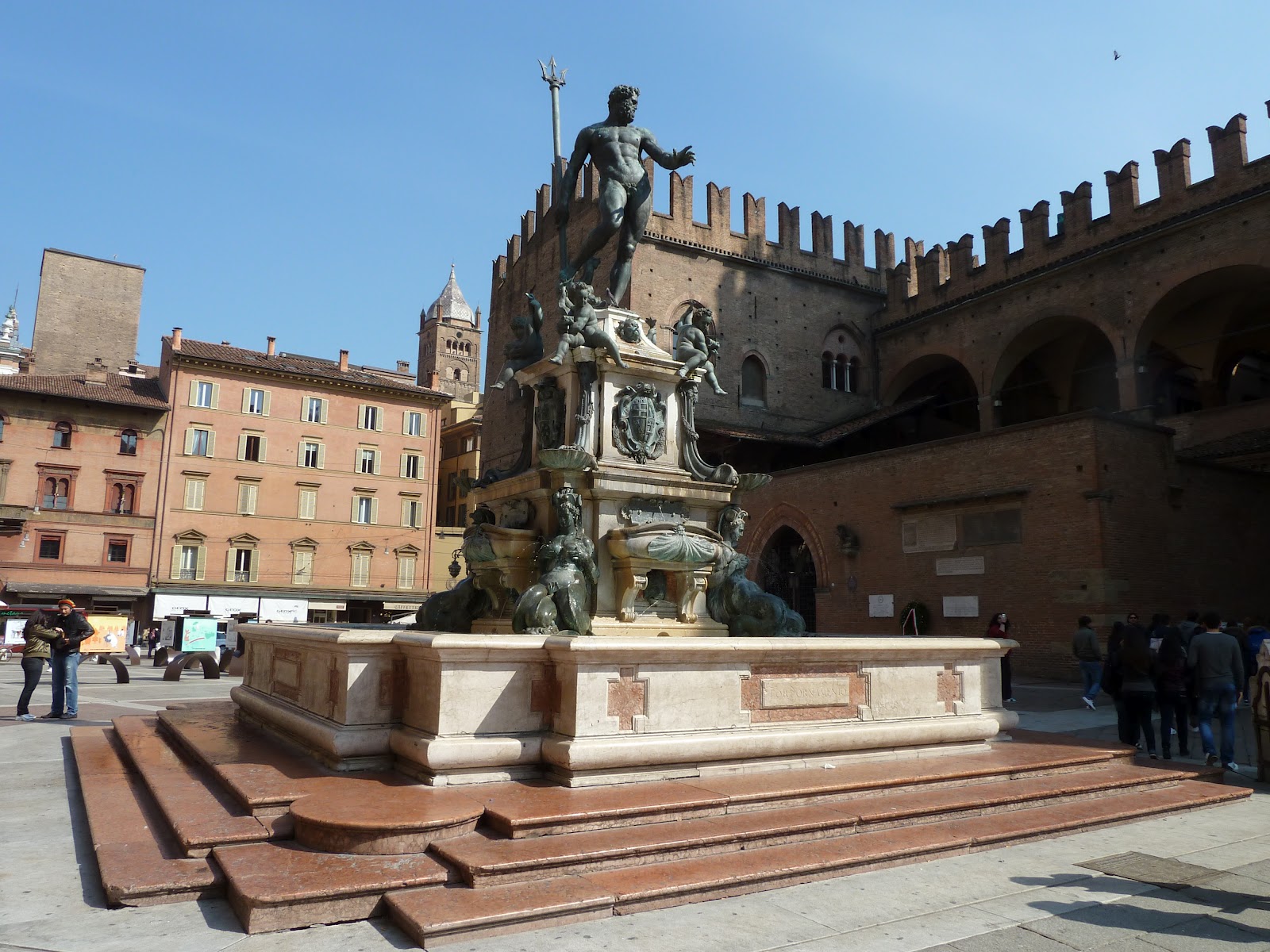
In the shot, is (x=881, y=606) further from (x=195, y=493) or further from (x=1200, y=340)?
(x=195, y=493)

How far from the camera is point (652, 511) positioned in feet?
25.5

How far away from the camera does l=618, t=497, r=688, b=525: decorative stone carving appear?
7645 mm

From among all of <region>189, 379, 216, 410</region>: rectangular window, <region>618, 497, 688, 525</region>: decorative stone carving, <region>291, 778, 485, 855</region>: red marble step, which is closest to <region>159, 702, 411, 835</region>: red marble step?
<region>291, 778, 485, 855</region>: red marble step

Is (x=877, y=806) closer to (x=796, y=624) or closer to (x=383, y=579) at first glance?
(x=796, y=624)

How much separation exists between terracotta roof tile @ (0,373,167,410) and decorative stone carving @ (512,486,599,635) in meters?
36.6

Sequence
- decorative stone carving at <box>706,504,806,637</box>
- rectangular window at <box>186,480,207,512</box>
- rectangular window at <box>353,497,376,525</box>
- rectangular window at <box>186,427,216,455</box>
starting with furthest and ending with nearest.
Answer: rectangular window at <box>353,497,376,525</box>, rectangular window at <box>186,427,216,455</box>, rectangular window at <box>186,480,207,512</box>, decorative stone carving at <box>706,504,806,637</box>

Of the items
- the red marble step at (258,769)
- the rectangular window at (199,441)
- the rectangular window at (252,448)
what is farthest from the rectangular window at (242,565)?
the red marble step at (258,769)

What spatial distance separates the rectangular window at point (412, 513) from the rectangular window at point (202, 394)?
9341mm

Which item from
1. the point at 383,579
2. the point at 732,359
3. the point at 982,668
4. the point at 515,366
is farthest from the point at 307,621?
the point at 982,668

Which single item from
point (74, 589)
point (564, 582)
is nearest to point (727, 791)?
point (564, 582)

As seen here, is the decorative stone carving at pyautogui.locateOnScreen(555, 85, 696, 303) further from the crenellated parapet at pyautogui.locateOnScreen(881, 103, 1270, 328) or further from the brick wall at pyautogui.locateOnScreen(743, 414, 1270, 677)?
the crenellated parapet at pyautogui.locateOnScreen(881, 103, 1270, 328)

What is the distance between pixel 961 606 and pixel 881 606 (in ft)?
7.56

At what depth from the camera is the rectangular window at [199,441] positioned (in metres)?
39.3

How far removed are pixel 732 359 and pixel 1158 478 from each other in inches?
611
